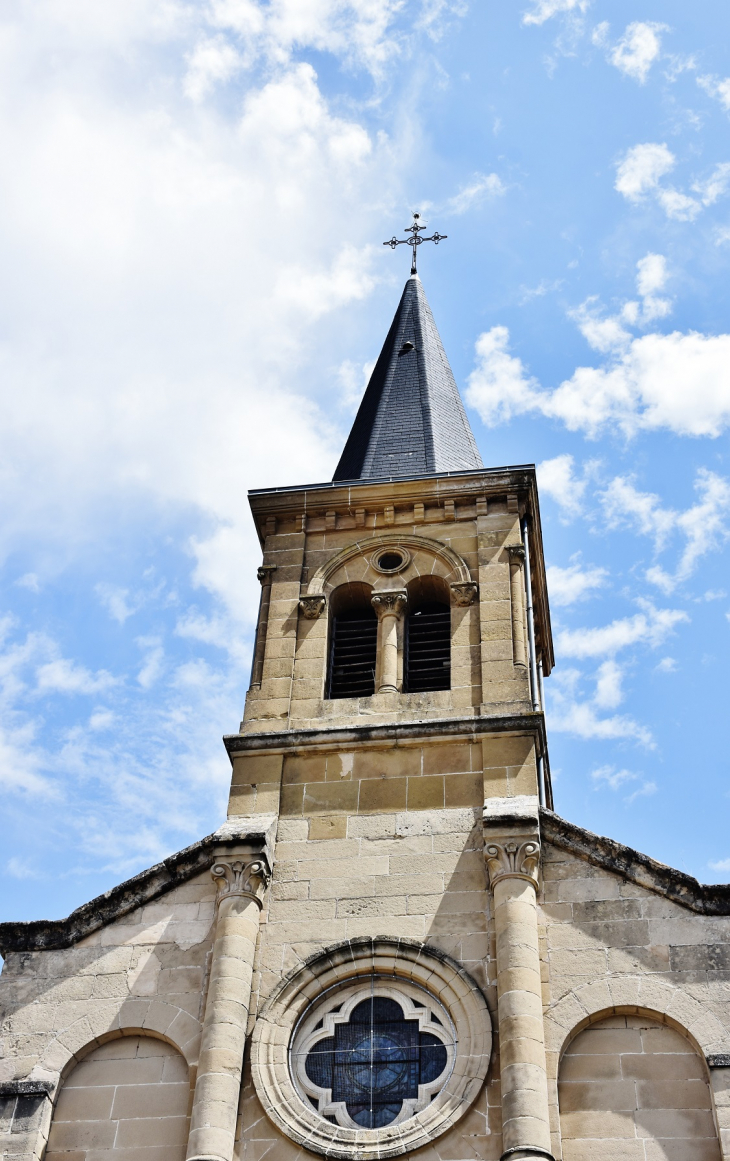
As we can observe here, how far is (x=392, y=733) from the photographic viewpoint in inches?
650

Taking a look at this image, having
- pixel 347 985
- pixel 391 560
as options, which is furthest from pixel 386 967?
pixel 391 560

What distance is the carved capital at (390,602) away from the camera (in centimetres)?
1845

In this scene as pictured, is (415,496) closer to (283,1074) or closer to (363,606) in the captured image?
(363,606)

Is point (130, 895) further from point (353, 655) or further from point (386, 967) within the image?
point (353, 655)

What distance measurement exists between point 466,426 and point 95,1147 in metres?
12.7

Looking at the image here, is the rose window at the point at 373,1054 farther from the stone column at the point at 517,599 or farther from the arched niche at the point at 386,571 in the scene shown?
the arched niche at the point at 386,571

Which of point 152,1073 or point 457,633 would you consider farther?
point 457,633

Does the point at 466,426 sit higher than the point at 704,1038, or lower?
higher

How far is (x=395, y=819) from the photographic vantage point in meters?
15.8

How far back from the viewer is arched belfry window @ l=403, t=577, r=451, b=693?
17.9 m

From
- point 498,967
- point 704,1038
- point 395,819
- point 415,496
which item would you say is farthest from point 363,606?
point 704,1038

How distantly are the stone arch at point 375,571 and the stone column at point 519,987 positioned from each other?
4.05 m

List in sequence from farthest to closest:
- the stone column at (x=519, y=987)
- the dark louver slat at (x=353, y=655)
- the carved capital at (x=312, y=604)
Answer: the carved capital at (x=312, y=604), the dark louver slat at (x=353, y=655), the stone column at (x=519, y=987)

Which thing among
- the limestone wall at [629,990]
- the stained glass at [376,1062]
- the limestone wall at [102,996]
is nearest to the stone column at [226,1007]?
the limestone wall at [102,996]
